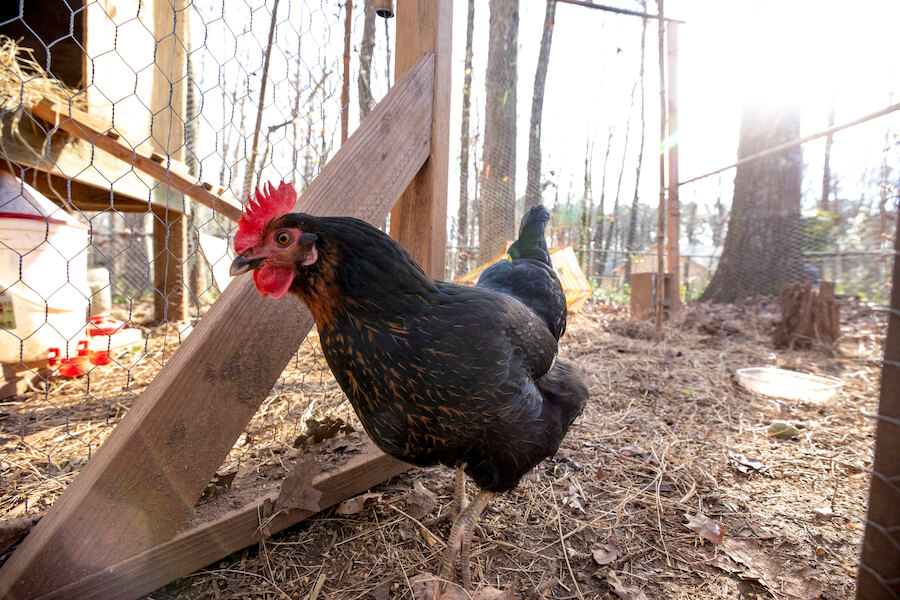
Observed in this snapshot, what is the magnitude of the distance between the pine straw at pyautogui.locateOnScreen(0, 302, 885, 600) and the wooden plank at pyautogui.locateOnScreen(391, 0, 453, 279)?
1.00 metres

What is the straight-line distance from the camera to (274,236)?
3.53ft

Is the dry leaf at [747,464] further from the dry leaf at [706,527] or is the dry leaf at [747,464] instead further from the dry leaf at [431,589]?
the dry leaf at [431,589]

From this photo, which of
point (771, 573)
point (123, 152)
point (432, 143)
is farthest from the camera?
point (123, 152)

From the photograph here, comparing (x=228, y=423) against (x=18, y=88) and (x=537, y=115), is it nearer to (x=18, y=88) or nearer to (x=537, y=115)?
(x=18, y=88)

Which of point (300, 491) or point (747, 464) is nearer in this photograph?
point (300, 491)

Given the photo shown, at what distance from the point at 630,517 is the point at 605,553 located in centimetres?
25

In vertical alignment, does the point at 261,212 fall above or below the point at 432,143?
below

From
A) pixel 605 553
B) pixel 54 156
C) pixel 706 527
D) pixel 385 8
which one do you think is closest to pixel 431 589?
pixel 605 553

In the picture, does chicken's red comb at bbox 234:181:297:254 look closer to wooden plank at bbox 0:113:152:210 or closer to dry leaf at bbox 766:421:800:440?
wooden plank at bbox 0:113:152:210

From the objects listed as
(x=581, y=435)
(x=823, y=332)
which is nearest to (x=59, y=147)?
(x=581, y=435)

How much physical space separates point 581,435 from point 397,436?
1410 millimetres

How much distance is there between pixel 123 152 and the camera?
2.16 metres

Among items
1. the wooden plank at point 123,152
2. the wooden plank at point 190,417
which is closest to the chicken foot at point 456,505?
the wooden plank at point 190,417

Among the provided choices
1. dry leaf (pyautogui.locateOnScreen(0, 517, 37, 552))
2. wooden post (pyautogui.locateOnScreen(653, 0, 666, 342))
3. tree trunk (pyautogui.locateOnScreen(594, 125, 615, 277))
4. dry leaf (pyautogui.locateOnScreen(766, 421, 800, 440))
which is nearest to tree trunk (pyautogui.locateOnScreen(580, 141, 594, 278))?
tree trunk (pyautogui.locateOnScreen(594, 125, 615, 277))
